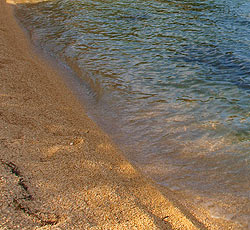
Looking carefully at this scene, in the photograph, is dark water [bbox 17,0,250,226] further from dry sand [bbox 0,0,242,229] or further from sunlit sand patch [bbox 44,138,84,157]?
sunlit sand patch [bbox 44,138,84,157]

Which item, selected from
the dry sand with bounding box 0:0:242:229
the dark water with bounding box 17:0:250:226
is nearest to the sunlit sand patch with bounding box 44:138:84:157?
the dry sand with bounding box 0:0:242:229

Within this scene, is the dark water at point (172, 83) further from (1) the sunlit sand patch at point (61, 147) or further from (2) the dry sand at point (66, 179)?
(1) the sunlit sand patch at point (61, 147)

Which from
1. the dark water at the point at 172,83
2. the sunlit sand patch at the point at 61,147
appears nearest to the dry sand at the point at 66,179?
the sunlit sand patch at the point at 61,147

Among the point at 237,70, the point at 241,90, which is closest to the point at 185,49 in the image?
the point at 237,70

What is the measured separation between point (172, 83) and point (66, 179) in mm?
3782

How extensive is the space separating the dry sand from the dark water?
0.40 metres

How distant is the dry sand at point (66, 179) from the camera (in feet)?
8.16

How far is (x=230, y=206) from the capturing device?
3221mm

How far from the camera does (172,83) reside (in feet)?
20.6

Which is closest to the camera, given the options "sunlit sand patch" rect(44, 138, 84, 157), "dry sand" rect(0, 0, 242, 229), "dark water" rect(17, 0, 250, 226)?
"dry sand" rect(0, 0, 242, 229)

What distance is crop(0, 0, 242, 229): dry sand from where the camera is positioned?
249cm

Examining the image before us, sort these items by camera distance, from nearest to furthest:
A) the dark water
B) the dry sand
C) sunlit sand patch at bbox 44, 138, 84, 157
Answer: the dry sand → sunlit sand patch at bbox 44, 138, 84, 157 → the dark water

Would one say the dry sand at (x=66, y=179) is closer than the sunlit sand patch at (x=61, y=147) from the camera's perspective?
Yes

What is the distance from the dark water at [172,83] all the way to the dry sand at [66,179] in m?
0.40
